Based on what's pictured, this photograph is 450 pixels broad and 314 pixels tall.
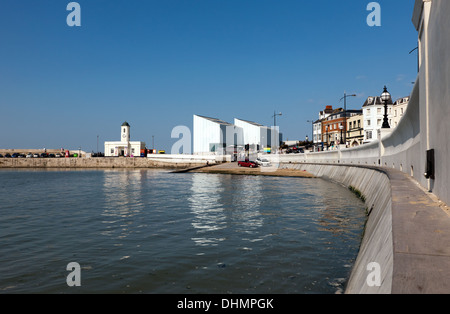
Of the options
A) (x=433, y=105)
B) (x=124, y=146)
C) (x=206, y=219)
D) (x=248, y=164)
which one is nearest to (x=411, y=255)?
(x=433, y=105)

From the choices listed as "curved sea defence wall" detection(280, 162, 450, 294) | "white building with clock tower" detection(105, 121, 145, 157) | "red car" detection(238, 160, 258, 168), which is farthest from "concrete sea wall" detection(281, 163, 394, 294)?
"white building with clock tower" detection(105, 121, 145, 157)

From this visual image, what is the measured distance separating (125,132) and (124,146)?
6.48 meters

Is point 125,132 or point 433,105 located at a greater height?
point 125,132

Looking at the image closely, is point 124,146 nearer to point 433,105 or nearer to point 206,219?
point 206,219

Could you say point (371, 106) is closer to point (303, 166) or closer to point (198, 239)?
point (303, 166)

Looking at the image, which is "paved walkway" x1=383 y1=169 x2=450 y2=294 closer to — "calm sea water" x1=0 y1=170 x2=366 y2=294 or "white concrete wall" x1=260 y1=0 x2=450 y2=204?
"white concrete wall" x1=260 y1=0 x2=450 y2=204

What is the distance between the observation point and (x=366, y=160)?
30250 millimetres

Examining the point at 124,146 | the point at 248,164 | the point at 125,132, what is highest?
the point at 125,132

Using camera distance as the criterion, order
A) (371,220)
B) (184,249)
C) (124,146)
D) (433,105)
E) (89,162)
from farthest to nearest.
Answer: (124,146) → (89,162) → (371,220) → (184,249) → (433,105)

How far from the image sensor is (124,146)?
148125mm

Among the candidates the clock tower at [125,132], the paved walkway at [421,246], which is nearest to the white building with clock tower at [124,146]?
the clock tower at [125,132]

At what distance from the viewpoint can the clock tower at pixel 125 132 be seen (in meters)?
149

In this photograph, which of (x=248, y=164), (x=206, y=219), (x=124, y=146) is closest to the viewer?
(x=206, y=219)
